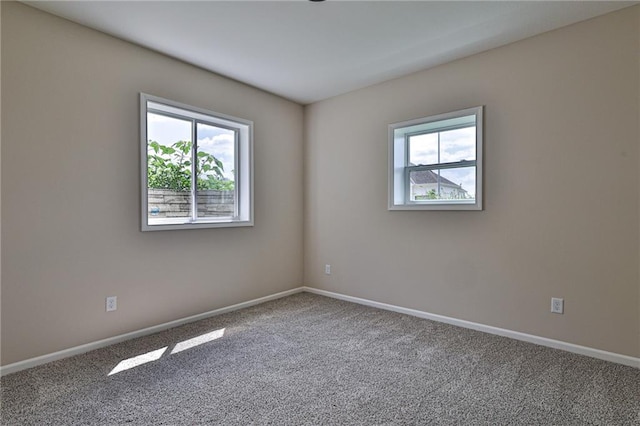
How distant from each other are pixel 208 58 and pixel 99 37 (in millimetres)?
862

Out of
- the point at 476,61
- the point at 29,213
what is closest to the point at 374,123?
the point at 476,61

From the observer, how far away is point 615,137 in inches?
96.6

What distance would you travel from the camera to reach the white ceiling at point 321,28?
2391mm

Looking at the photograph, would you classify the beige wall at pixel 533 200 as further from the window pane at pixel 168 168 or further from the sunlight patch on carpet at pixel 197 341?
the window pane at pixel 168 168

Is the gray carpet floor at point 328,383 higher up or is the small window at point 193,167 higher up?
the small window at point 193,167

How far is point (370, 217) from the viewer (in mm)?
3926

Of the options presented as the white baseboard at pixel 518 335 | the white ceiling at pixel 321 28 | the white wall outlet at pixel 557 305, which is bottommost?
the white baseboard at pixel 518 335

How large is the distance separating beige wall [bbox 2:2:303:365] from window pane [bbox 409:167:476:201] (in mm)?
2156

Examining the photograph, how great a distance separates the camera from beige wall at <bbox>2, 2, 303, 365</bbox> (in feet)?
7.61

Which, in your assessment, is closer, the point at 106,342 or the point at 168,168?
the point at 106,342

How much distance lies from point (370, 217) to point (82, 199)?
2.77m

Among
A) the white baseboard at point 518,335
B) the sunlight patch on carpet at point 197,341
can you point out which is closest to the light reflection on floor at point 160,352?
the sunlight patch on carpet at point 197,341

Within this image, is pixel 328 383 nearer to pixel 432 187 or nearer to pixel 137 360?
pixel 137 360

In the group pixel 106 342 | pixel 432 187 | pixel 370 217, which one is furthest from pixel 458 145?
pixel 106 342
